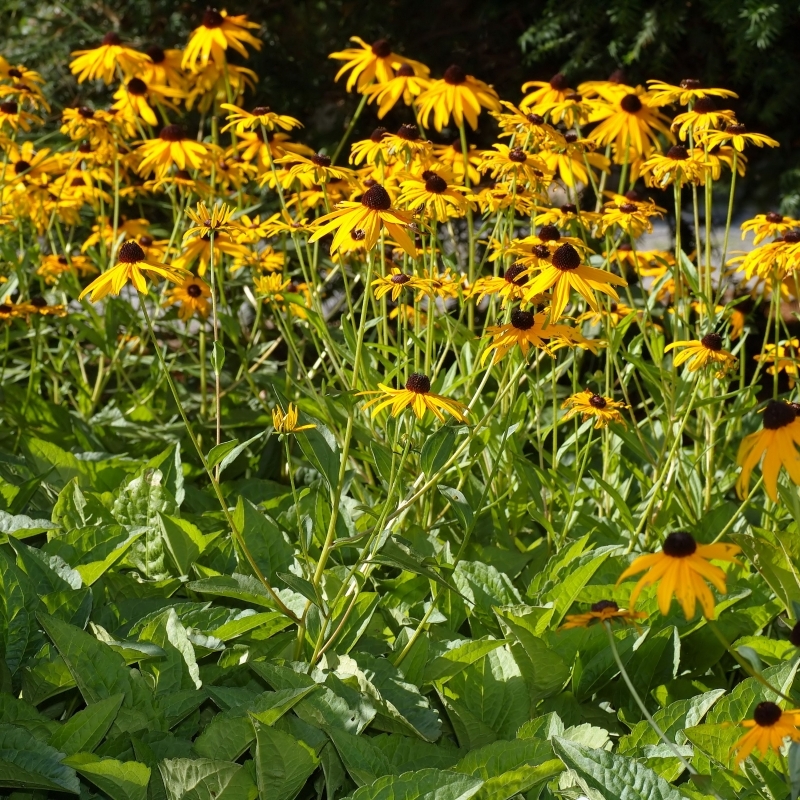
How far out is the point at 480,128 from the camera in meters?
5.13

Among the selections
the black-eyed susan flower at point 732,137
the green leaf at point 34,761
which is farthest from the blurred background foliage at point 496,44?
the green leaf at point 34,761

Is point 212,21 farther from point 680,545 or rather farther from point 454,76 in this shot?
point 680,545

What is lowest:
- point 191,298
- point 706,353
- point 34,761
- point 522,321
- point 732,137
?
point 34,761

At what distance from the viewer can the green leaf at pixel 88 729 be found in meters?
1.80

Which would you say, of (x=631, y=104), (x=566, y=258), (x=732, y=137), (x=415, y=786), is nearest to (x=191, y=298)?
(x=631, y=104)

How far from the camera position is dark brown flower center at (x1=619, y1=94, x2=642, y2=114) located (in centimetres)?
300

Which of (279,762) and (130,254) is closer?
(279,762)

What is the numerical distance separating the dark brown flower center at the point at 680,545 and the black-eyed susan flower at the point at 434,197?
44.0 inches

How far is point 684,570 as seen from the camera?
54.7 inches

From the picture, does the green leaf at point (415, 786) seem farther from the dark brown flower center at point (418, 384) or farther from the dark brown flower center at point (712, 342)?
the dark brown flower center at point (712, 342)

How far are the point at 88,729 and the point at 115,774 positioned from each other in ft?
0.48

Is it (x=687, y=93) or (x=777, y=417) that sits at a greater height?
(x=687, y=93)

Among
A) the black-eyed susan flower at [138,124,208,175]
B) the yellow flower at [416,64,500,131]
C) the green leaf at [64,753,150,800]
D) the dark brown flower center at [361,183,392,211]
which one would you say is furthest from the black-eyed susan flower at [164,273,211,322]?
the green leaf at [64,753,150,800]

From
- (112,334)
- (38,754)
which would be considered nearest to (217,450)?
(38,754)
